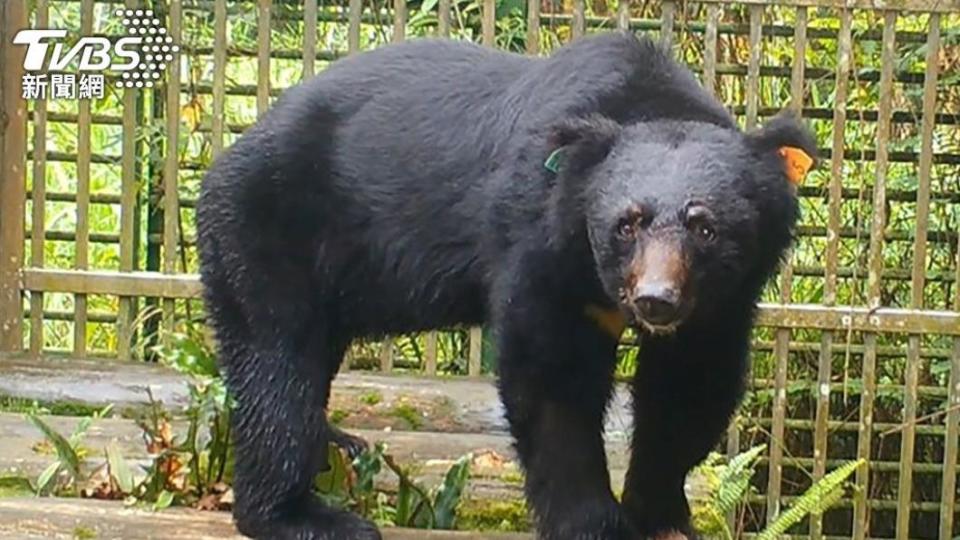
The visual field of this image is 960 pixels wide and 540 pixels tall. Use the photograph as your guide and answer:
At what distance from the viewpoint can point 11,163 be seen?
652 centimetres

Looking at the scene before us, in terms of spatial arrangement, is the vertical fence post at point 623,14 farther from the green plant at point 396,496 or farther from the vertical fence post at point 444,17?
the green plant at point 396,496

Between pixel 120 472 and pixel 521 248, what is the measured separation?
4.87 feet

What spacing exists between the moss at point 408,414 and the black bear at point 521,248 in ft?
3.05

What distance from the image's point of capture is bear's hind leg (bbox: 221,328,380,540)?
4.32 metres

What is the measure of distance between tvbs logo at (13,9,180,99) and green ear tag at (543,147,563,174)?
305 cm

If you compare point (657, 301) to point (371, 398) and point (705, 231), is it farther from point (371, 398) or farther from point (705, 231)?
point (371, 398)

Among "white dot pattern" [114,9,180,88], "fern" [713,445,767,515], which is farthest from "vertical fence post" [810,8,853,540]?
"white dot pattern" [114,9,180,88]

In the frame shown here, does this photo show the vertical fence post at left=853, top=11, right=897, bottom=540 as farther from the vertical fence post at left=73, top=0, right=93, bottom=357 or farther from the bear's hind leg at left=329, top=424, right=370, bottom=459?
the vertical fence post at left=73, top=0, right=93, bottom=357

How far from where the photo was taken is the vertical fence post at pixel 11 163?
650 centimetres

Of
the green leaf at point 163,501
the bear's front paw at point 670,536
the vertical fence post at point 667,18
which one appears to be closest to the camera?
the bear's front paw at point 670,536

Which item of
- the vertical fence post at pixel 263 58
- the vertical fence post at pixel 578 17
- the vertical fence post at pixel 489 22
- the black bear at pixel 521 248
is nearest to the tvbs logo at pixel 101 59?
the vertical fence post at pixel 263 58

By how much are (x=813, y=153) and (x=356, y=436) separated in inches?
74.0

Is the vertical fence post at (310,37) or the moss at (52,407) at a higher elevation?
the vertical fence post at (310,37)

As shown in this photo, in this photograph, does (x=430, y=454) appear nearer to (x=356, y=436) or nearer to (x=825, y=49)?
(x=356, y=436)
